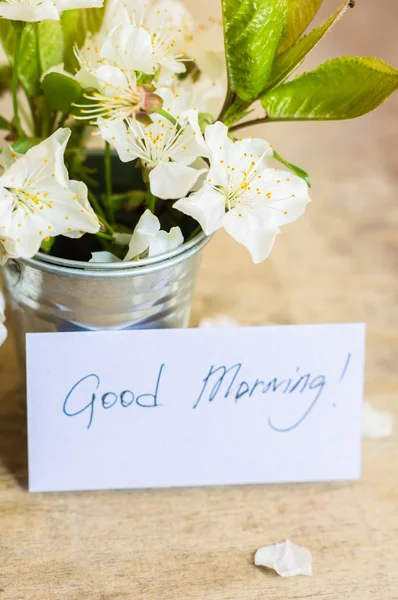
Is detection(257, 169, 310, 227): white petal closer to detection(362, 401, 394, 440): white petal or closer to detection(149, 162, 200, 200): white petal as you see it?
detection(149, 162, 200, 200): white petal

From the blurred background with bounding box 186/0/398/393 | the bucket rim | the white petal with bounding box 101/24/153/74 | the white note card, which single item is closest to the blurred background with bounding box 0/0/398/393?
the blurred background with bounding box 186/0/398/393

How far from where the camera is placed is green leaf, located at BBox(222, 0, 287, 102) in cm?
45

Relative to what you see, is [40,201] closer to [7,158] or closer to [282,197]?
[7,158]

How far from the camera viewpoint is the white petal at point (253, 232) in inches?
17.9

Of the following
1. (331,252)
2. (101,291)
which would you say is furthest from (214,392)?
(331,252)

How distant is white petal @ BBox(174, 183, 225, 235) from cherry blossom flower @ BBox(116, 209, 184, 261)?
32 millimetres

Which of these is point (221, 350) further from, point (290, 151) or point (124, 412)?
point (290, 151)

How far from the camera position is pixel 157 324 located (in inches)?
21.8

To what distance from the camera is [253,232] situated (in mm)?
458

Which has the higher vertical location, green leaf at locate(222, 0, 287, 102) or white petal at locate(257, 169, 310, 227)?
green leaf at locate(222, 0, 287, 102)

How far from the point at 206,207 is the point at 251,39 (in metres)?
0.12

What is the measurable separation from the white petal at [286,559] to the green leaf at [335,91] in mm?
337

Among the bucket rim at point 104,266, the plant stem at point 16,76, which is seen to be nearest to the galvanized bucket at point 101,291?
the bucket rim at point 104,266

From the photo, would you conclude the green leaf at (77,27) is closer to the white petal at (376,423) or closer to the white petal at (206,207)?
the white petal at (206,207)
